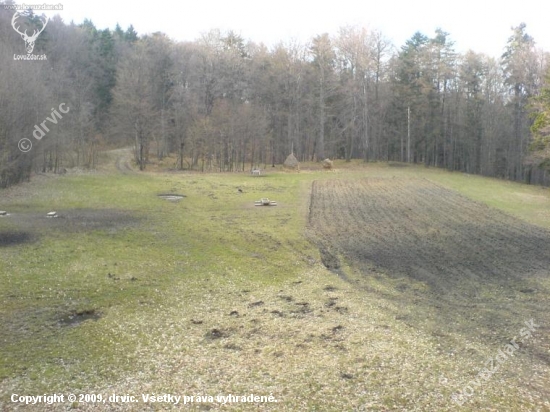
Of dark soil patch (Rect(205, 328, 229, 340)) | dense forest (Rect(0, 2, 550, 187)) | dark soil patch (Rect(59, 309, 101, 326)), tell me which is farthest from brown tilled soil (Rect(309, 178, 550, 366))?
dense forest (Rect(0, 2, 550, 187))

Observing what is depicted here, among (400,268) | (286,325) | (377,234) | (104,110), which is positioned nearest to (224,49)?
(104,110)

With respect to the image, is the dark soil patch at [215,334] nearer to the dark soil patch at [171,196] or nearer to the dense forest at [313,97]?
the dark soil patch at [171,196]

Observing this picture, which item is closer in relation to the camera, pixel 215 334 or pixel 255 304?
pixel 215 334

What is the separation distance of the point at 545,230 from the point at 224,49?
166 ft

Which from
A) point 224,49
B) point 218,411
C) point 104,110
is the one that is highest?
point 224,49

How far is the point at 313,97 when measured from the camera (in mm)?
63438

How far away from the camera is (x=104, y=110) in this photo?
73438 mm

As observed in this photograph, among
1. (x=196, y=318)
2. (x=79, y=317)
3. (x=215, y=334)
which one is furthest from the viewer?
(x=196, y=318)

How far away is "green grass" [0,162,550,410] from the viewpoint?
9953mm

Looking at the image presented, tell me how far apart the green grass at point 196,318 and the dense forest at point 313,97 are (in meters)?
31.4

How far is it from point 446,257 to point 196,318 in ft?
37.4

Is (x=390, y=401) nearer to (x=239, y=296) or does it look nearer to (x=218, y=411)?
(x=218, y=411)

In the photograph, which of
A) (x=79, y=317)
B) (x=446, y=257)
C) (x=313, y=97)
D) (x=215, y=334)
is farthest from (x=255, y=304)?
(x=313, y=97)

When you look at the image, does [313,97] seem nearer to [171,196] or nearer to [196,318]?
[171,196]
